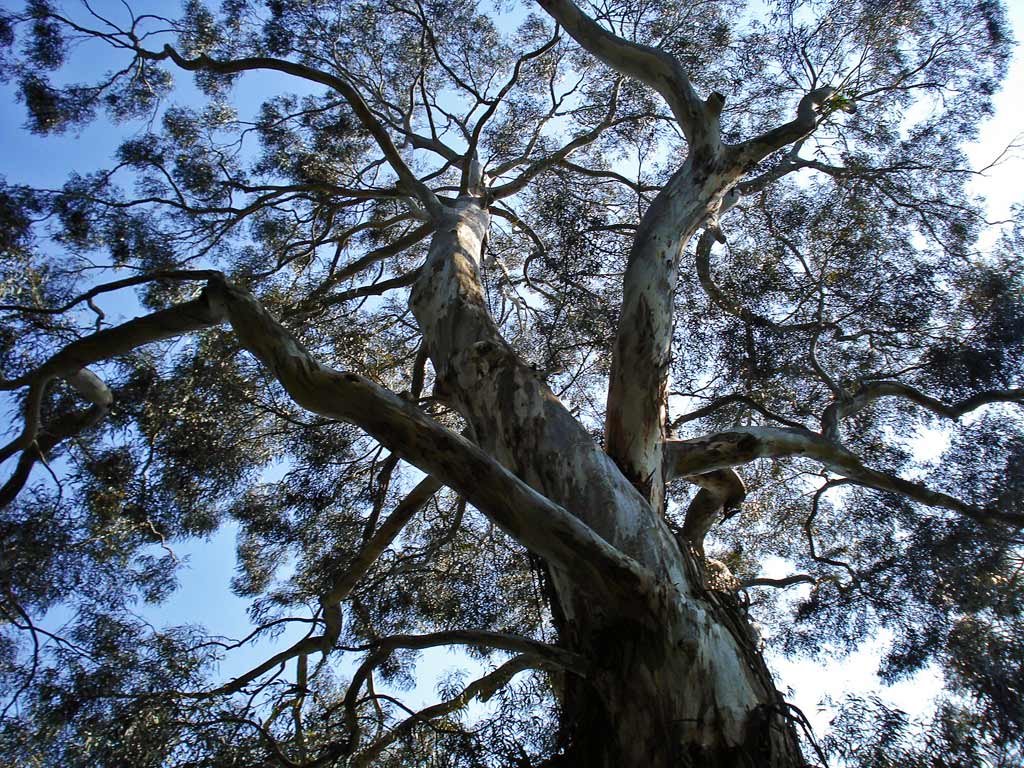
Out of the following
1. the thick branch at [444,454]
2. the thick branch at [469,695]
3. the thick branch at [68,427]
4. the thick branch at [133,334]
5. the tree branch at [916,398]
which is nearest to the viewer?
the thick branch at [444,454]

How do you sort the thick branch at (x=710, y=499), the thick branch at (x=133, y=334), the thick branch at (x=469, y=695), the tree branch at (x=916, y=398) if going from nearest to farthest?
the thick branch at (x=133, y=334)
the thick branch at (x=469, y=695)
the thick branch at (x=710, y=499)
the tree branch at (x=916, y=398)

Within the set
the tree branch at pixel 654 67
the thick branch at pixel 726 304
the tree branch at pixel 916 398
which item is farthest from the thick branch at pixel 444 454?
the thick branch at pixel 726 304

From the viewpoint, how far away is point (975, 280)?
4727mm

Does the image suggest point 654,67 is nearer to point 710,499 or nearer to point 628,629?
point 710,499

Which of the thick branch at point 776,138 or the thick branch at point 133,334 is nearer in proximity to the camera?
the thick branch at point 133,334

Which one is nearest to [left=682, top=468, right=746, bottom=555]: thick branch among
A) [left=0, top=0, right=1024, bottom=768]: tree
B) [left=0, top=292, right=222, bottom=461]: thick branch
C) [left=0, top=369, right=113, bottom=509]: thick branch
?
[left=0, top=0, right=1024, bottom=768]: tree

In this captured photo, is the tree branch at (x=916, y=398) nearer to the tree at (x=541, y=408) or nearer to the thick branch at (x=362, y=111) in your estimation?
the tree at (x=541, y=408)

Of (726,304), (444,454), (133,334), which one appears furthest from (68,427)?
(726,304)

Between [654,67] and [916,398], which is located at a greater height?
[654,67]

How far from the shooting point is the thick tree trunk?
5.76 feet

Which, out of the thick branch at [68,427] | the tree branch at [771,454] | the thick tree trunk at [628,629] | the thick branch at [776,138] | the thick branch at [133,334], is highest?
the thick branch at [776,138]

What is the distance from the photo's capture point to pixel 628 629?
1908 mm

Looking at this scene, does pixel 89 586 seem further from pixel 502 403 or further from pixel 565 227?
pixel 565 227

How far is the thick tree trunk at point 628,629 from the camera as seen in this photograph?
1.76 meters
